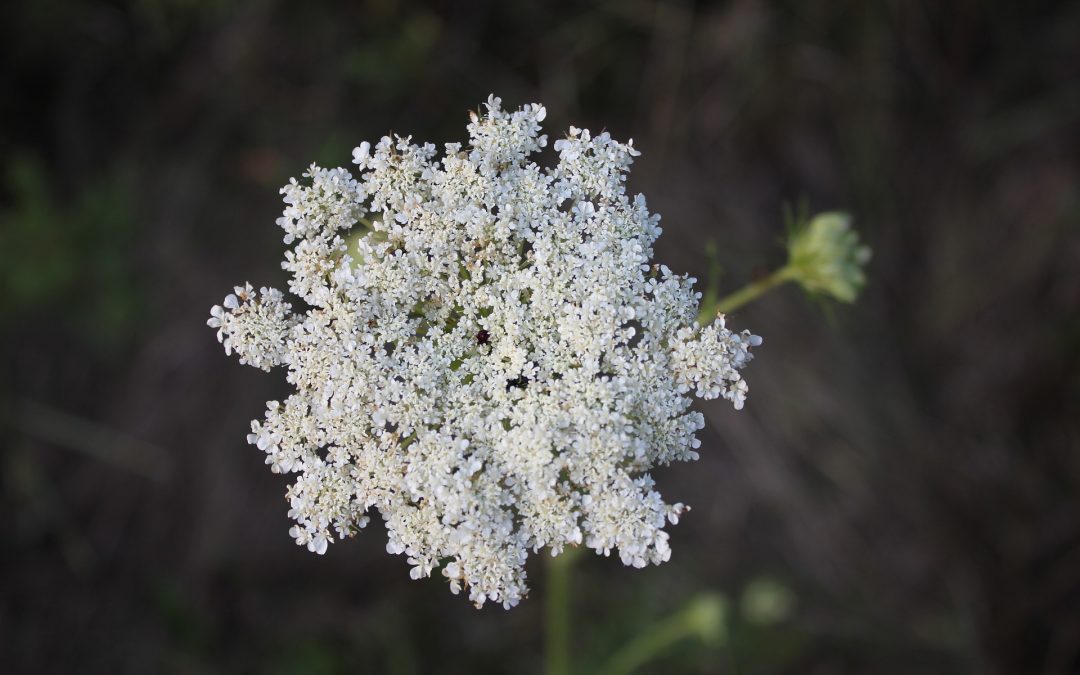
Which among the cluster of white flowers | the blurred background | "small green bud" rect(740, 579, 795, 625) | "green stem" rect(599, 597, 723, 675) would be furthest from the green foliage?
"small green bud" rect(740, 579, 795, 625)

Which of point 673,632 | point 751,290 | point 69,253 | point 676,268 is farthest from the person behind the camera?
point 676,268

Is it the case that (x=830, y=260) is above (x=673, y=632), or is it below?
above

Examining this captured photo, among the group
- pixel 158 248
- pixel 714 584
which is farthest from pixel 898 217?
pixel 158 248

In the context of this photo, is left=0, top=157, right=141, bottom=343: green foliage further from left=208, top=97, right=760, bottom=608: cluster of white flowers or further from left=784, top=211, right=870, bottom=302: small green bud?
left=784, top=211, right=870, bottom=302: small green bud

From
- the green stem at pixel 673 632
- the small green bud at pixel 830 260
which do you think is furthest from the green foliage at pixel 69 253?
the small green bud at pixel 830 260

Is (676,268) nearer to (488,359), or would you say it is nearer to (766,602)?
(766,602)

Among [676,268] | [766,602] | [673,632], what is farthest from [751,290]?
[766,602]

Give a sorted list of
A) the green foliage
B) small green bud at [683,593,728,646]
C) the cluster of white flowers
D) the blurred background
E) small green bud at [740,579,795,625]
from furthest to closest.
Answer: the blurred background < small green bud at [740,579,795,625] < the green foliage < small green bud at [683,593,728,646] < the cluster of white flowers
